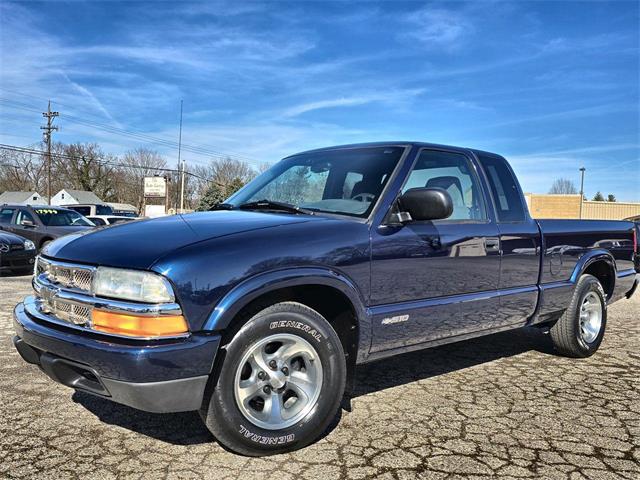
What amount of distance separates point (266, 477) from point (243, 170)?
70423mm

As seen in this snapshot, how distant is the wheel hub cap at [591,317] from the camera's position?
5.36 meters

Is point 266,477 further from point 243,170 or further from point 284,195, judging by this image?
point 243,170

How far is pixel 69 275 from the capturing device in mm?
2916

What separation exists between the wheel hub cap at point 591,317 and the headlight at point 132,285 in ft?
14.2

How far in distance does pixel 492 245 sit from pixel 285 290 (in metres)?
1.88

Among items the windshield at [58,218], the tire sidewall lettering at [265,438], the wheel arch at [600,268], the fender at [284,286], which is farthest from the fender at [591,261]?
the windshield at [58,218]

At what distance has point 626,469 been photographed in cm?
290

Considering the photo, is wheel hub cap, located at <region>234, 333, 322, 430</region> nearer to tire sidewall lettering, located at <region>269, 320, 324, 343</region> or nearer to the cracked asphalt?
tire sidewall lettering, located at <region>269, 320, 324, 343</region>

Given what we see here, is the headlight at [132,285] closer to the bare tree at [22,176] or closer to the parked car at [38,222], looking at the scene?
the parked car at [38,222]

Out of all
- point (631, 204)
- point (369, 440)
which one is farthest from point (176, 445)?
point (631, 204)

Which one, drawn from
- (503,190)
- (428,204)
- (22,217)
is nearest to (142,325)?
(428,204)

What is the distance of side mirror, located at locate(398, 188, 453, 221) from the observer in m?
3.41

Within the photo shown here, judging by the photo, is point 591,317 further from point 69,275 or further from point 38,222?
point 38,222

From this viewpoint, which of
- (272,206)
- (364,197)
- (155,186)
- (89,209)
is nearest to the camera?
(364,197)
